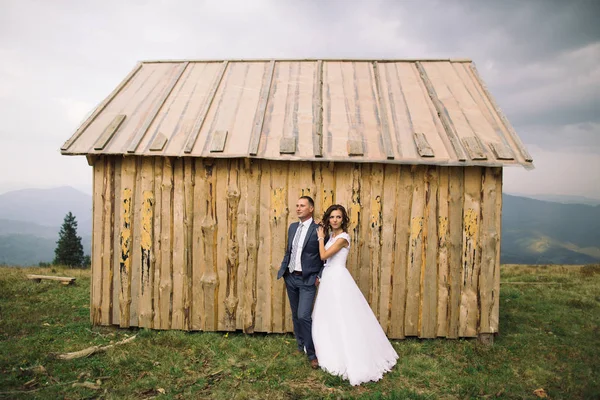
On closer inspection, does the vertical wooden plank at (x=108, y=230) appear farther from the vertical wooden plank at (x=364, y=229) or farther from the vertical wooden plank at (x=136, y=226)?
the vertical wooden plank at (x=364, y=229)

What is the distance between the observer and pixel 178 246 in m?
6.15

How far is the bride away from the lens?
4695 mm

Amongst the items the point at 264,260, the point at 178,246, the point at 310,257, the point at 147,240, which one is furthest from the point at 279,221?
the point at 147,240

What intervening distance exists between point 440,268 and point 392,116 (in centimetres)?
270

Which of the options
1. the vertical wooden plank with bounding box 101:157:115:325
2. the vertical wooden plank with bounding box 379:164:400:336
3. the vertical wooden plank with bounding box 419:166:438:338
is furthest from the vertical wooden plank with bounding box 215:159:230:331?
the vertical wooden plank with bounding box 419:166:438:338

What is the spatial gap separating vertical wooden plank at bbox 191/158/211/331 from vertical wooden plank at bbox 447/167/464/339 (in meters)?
3.94

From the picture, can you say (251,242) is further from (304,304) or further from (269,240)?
(304,304)

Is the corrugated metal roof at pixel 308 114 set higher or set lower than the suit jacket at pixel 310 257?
higher

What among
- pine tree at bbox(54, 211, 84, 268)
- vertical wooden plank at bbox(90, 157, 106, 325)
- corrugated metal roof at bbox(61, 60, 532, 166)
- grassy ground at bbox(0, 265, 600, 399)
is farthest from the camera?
pine tree at bbox(54, 211, 84, 268)

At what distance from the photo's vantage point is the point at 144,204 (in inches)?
243

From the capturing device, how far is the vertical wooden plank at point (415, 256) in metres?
5.89

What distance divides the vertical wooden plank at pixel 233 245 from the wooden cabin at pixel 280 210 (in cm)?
2

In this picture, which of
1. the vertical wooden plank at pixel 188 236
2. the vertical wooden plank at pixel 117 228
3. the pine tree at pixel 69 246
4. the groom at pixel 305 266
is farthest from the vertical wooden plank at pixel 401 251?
the pine tree at pixel 69 246

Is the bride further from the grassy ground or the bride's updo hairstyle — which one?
the grassy ground
